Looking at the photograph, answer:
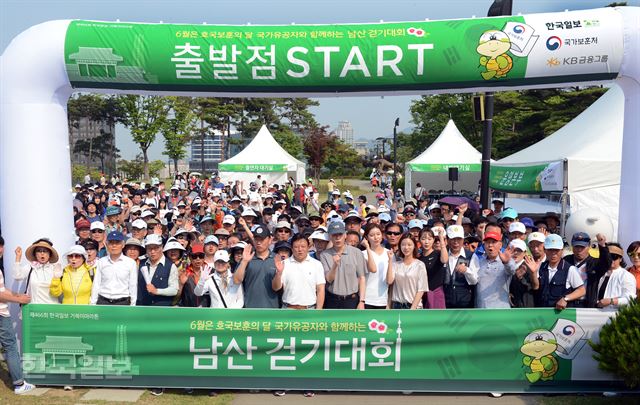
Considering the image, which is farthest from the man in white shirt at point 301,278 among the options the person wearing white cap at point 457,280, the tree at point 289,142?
the tree at point 289,142

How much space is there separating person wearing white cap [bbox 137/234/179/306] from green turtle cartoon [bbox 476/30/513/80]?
4223 mm

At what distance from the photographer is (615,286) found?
4992 mm

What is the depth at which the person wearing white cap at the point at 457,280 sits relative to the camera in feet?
18.0

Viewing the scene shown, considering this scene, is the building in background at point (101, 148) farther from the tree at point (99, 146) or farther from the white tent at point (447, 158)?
the white tent at point (447, 158)

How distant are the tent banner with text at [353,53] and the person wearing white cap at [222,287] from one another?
2.37 metres

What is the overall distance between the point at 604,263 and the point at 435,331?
1.85 metres

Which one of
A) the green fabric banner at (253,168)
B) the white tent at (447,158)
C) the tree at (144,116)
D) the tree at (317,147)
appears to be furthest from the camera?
the tree at (317,147)

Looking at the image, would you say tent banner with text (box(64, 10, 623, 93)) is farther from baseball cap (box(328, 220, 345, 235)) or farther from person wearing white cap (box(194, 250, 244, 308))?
person wearing white cap (box(194, 250, 244, 308))

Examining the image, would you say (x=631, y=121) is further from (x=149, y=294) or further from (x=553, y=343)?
(x=149, y=294)

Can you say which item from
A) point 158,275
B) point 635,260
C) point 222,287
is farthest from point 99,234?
point 635,260

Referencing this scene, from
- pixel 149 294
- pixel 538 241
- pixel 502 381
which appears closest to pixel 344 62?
pixel 538 241

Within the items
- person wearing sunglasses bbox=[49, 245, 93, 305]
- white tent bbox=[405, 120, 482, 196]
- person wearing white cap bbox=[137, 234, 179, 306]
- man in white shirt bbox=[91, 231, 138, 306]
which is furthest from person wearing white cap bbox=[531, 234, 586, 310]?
white tent bbox=[405, 120, 482, 196]

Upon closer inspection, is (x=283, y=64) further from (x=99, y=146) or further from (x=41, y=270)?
(x=99, y=146)

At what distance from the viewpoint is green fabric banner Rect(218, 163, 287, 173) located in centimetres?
2602
